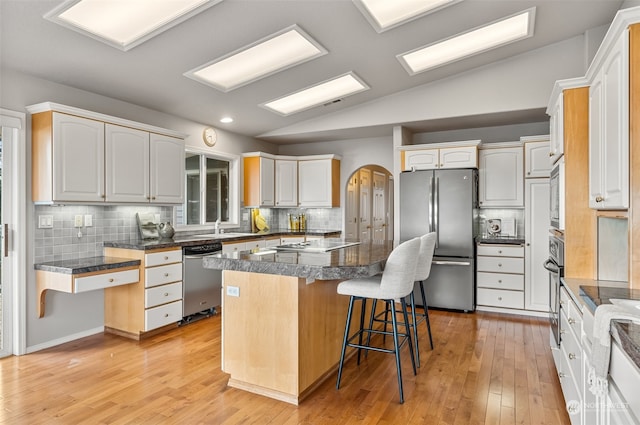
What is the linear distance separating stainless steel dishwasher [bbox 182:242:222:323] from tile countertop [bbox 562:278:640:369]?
3445mm

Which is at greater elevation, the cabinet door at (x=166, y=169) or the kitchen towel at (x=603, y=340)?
the cabinet door at (x=166, y=169)

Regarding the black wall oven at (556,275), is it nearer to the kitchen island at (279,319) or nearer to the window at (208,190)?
the kitchen island at (279,319)

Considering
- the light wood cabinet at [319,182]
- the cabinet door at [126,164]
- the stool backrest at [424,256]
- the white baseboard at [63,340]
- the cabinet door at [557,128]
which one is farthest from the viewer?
the light wood cabinet at [319,182]

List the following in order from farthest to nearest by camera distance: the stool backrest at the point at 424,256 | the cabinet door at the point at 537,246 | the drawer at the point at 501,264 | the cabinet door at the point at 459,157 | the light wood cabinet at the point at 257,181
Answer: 1. the light wood cabinet at the point at 257,181
2. the cabinet door at the point at 459,157
3. the drawer at the point at 501,264
4. the cabinet door at the point at 537,246
5. the stool backrest at the point at 424,256

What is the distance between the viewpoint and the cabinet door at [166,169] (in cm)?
414

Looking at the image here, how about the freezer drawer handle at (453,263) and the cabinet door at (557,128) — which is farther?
the freezer drawer handle at (453,263)

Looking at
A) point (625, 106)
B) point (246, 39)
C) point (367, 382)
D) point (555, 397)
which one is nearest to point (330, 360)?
point (367, 382)

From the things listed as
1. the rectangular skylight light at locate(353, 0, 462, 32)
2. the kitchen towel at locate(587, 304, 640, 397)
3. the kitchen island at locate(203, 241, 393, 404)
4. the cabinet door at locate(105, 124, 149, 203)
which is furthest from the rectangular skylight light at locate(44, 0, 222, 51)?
the kitchen towel at locate(587, 304, 640, 397)

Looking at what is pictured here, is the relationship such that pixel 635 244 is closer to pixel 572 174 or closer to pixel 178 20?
pixel 572 174

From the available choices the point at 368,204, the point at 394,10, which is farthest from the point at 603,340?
the point at 368,204

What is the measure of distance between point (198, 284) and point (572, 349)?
3.53 metres

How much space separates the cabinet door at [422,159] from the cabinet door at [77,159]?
3586 mm

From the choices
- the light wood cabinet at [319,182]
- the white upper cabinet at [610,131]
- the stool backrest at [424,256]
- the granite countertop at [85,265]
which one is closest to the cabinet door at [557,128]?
the white upper cabinet at [610,131]

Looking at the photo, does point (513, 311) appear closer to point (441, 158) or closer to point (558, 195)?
point (441, 158)
